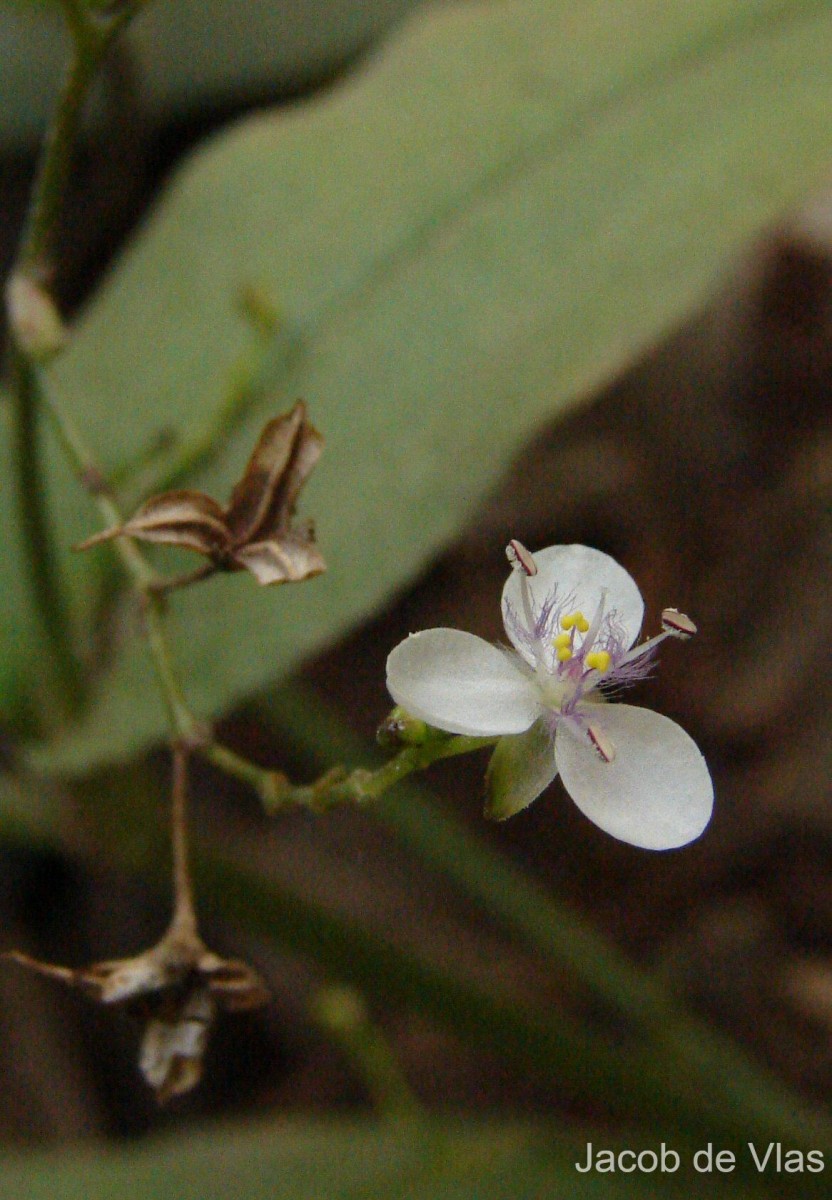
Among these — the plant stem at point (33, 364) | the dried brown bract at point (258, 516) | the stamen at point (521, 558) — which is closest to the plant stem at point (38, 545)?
the plant stem at point (33, 364)

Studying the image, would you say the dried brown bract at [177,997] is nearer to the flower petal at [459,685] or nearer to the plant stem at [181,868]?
→ the plant stem at [181,868]

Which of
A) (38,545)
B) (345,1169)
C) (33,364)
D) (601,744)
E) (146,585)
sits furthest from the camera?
(345,1169)

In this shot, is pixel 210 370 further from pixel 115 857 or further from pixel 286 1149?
pixel 286 1149

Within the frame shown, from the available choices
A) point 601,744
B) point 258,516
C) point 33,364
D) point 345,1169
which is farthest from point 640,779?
point 345,1169

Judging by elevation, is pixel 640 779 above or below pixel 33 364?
below

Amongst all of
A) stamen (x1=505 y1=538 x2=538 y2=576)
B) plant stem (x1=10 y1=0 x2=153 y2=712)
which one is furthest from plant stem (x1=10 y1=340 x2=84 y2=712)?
stamen (x1=505 y1=538 x2=538 y2=576)

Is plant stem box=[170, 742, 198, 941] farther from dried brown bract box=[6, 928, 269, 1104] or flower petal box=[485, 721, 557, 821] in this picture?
flower petal box=[485, 721, 557, 821]

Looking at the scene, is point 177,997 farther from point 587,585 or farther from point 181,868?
point 587,585
